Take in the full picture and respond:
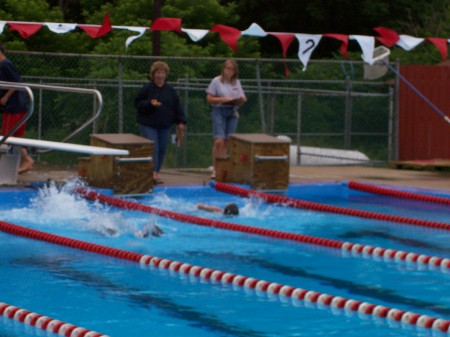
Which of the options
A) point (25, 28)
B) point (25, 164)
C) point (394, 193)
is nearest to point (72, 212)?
point (25, 164)

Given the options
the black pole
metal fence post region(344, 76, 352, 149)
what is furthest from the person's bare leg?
metal fence post region(344, 76, 352, 149)

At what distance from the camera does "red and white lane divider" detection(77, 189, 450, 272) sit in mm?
10359

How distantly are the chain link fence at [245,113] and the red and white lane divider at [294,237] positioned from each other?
11.9 ft

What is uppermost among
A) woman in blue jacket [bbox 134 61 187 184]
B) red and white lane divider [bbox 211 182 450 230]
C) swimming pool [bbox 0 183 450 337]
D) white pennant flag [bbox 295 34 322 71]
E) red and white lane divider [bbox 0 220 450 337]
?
white pennant flag [bbox 295 34 322 71]

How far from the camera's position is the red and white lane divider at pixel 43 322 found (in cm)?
684

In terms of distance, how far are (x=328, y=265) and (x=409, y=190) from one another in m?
5.69

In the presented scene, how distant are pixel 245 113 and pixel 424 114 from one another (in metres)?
4.70

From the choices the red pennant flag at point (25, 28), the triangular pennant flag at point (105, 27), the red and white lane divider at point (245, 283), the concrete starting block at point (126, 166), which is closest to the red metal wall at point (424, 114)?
the triangular pennant flag at point (105, 27)

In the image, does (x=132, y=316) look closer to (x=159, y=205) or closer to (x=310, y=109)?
(x=159, y=205)

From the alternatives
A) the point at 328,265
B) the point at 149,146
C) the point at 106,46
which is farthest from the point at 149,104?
the point at 106,46

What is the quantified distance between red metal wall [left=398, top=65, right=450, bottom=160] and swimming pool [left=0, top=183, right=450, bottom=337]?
5256 millimetres

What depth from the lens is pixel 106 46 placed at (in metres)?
27.5

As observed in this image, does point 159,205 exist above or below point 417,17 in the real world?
below

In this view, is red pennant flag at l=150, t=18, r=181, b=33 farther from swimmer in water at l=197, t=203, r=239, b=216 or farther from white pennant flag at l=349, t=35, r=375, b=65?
swimmer in water at l=197, t=203, r=239, b=216
